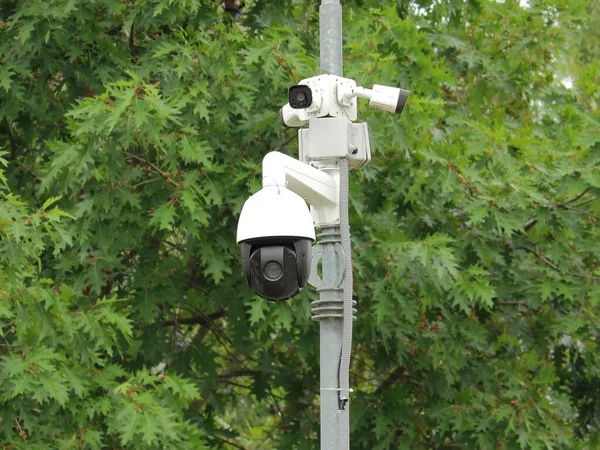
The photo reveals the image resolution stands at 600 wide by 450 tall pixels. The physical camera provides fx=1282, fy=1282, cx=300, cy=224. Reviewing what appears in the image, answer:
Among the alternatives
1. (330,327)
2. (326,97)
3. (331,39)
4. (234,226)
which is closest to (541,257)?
(234,226)

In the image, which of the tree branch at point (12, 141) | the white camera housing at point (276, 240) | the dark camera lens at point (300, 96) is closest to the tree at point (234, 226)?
the tree branch at point (12, 141)

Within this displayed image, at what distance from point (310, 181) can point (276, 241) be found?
0.42 m

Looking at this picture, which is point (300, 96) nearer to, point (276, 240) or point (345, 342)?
point (276, 240)

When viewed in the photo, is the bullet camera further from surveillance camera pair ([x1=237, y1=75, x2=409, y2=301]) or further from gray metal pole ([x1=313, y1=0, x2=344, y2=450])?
gray metal pole ([x1=313, y1=0, x2=344, y2=450])

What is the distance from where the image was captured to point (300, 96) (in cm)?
527

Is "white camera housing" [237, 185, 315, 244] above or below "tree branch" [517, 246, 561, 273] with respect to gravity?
below

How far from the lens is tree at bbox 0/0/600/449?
7867mm

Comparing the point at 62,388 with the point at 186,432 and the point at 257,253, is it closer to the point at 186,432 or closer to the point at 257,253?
the point at 186,432

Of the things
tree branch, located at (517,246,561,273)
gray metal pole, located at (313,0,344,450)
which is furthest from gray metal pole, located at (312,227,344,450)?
tree branch, located at (517,246,561,273)

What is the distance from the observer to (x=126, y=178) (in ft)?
27.6

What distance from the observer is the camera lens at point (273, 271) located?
4746 mm

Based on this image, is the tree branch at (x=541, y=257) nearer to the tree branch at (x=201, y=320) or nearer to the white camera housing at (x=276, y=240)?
the tree branch at (x=201, y=320)

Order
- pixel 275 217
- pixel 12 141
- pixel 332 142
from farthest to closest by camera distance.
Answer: pixel 12 141, pixel 332 142, pixel 275 217

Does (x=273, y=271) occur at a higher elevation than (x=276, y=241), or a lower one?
lower
